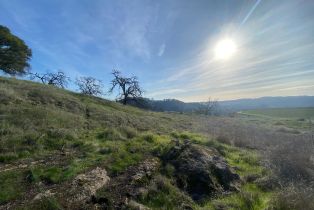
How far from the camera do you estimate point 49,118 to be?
1641 cm

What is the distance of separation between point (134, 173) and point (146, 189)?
1.39 metres

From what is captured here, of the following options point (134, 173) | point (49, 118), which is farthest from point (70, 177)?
point (49, 118)

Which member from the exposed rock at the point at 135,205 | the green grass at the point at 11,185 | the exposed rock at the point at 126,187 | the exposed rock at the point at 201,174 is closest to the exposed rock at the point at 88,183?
the exposed rock at the point at 126,187

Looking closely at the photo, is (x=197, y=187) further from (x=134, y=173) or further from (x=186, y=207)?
(x=134, y=173)

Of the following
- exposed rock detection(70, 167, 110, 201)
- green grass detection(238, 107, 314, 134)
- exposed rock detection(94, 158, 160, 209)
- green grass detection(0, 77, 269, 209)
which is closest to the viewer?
exposed rock detection(94, 158, 160, 209)

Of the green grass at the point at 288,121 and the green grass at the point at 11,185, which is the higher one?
the green grass at the point at 11,185

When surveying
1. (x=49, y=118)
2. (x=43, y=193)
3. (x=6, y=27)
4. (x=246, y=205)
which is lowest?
(x=246, y=205)

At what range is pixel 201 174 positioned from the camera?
8.37m

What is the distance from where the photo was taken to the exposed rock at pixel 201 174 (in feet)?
25.7

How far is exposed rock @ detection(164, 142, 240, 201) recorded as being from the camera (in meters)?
7.84

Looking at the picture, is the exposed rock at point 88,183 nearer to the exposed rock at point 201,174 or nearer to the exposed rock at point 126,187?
the exposed rock at point 126,187

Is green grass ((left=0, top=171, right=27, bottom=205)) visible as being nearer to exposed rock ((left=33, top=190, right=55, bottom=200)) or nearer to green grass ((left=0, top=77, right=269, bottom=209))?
green grass ((left=0, top=77, right=269, bottom=209))

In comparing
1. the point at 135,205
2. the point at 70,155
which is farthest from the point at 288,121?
the point at 135,205

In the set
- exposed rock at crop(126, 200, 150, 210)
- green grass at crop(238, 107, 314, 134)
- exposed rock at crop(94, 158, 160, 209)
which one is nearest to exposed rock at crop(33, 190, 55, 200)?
exposed rock at crop(94, 158, 160, 209)
